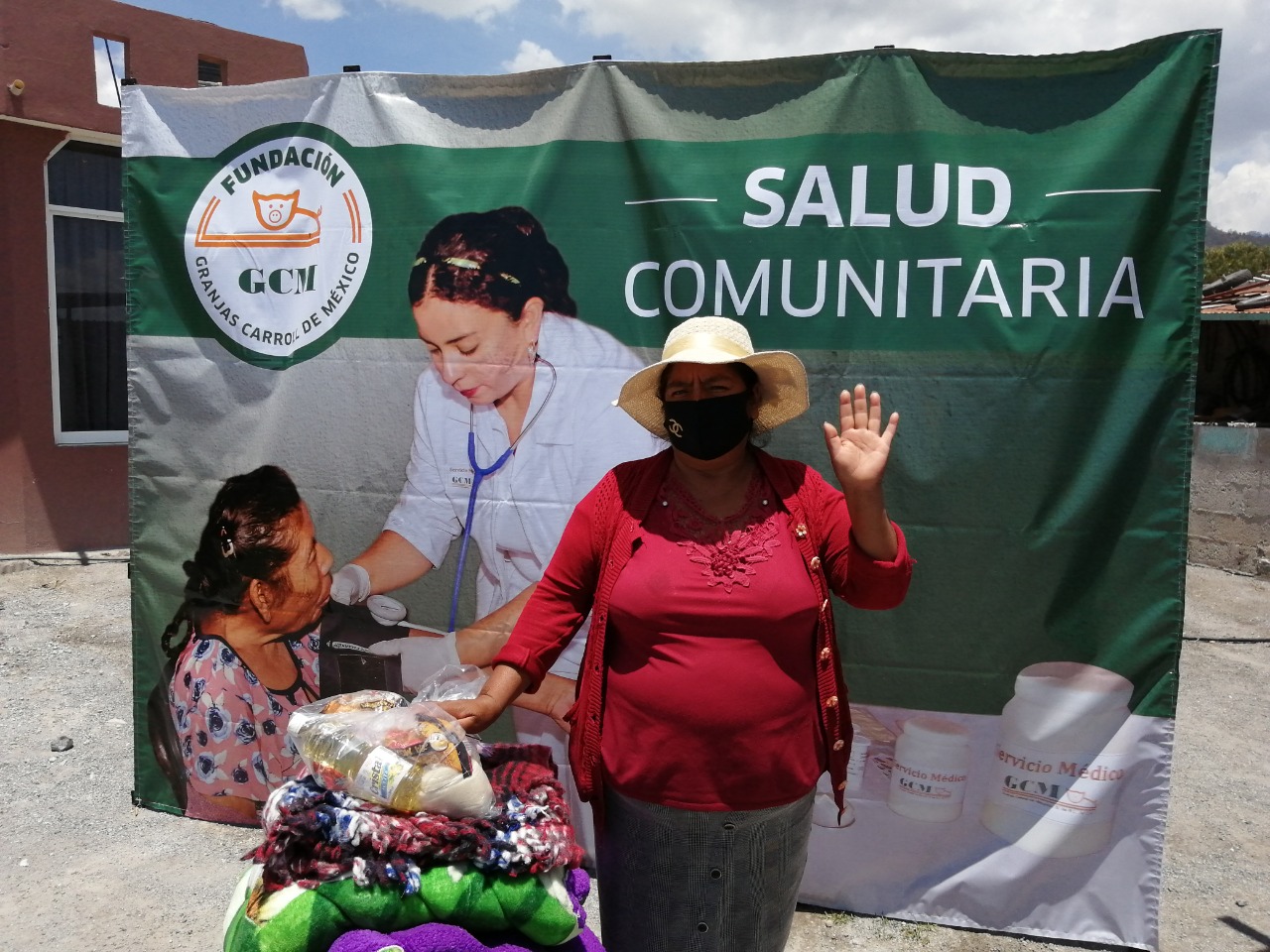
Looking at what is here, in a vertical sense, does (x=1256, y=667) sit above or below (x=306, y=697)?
below

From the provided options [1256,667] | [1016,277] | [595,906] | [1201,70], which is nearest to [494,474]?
[595,906]

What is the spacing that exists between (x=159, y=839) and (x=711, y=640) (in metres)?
2.80

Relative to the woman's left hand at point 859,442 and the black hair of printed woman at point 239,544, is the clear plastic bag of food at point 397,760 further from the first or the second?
the black hair of printed woman at point 239,544

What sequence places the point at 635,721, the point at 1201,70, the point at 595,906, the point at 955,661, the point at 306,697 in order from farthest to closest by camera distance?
the point at 306,697, the point at 595,906, the point at 955,661, the point at 1201,70, the point at 635,721

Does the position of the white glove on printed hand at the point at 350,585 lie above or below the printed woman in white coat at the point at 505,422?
below

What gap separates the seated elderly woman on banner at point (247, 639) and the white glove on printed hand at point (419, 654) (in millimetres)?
304

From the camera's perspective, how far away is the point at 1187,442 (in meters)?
2.93

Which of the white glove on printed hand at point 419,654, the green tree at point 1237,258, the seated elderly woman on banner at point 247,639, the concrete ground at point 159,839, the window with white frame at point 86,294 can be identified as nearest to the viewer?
the concrete ground at point 159,839

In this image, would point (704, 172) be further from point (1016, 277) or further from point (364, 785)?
point (364, 785)

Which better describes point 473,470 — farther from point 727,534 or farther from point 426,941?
point 426,941

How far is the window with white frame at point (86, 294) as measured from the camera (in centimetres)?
806

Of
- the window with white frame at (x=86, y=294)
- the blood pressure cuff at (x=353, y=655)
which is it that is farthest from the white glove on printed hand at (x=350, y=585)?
the window with white frame at (x=86, y=294)

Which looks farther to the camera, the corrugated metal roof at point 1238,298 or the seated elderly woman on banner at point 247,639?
the corrugated metal roof at point 1238,298

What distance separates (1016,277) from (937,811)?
169cm
